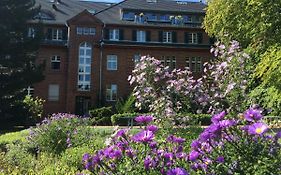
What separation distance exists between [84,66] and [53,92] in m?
4.01

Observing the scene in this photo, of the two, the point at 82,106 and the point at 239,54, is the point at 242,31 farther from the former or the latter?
the point at 82,106

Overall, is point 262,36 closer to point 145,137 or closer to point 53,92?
point 145,137

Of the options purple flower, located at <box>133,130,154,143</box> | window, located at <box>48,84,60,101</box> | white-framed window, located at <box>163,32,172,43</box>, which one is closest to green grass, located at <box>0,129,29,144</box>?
purple flower, located at <box>133,130,154,143</box>

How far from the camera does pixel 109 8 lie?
51.0m

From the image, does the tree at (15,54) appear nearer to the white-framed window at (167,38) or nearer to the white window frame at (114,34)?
the white window frame at (114,34)

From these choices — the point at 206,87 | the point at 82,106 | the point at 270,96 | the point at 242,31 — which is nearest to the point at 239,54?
the point at 206,87

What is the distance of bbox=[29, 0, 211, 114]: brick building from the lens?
151ft

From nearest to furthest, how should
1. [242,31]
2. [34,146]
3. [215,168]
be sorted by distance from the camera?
[215,168]
[34,146]
[242,31]

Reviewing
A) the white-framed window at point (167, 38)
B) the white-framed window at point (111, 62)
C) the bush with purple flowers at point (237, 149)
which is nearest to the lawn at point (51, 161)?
the bush with purple flowers at point (237, 149)

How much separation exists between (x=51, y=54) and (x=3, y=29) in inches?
517

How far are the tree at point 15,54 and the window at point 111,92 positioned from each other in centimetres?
1126

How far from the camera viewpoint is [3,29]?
3397 centimetres

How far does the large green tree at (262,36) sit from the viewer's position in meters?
19.2

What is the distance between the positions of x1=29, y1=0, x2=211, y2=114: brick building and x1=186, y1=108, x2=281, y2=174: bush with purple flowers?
136 feet
